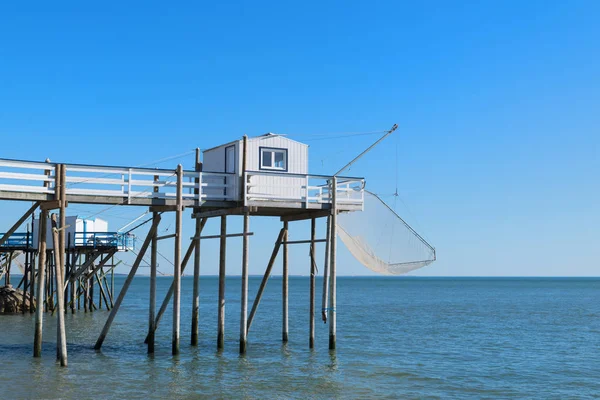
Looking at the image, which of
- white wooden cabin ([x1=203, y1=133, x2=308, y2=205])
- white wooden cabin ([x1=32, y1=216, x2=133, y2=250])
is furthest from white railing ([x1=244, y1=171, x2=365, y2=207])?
white wooden cabin ([x1=32, y1=216, x2=133, y2=250])

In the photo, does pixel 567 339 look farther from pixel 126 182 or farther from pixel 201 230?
pixel 126 182

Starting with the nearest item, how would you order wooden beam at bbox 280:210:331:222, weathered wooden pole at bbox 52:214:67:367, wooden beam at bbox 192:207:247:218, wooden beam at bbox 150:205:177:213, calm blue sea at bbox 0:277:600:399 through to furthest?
calm blue sea at bbox 0:277:600:399 < weathered wooden pole at bbox 52:214:67:367 < wooden beam at bbox 150:205:177:213 < wooden beam at bbox 192:207:247:218 < wooden beam at bbox 280:210:331:222

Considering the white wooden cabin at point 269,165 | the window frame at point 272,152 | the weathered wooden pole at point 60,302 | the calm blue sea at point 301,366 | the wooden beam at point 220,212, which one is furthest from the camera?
the window frame at point 272,152

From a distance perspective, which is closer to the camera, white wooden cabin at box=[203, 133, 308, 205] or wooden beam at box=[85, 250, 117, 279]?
white wooden cabin at box=[203, 133, 308, 205]

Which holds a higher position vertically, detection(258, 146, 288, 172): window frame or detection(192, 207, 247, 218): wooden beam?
detection(258, 146, 288, 172): window frame

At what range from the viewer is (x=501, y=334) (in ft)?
146

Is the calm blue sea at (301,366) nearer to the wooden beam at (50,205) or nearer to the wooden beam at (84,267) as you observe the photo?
the wooden beam at (84,267)

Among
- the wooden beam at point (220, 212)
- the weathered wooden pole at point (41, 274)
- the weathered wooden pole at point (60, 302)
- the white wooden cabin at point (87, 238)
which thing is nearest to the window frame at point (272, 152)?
the wooden beam at point (220, 212)

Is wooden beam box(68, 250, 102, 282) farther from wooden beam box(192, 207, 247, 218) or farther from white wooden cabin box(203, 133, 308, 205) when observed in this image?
white wooden cabin box(203, 133, 308, 205)

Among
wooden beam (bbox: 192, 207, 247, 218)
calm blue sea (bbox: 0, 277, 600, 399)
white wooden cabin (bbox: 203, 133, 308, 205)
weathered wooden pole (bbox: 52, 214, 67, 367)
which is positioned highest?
white wooden cabin (bbox: 203, 133, 308, 205)

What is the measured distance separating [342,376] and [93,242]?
1034 inches

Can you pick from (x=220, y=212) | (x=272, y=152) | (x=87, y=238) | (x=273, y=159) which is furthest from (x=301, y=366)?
(x=87, y=238)

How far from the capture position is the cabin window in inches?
1044

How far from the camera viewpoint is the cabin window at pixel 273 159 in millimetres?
26516
